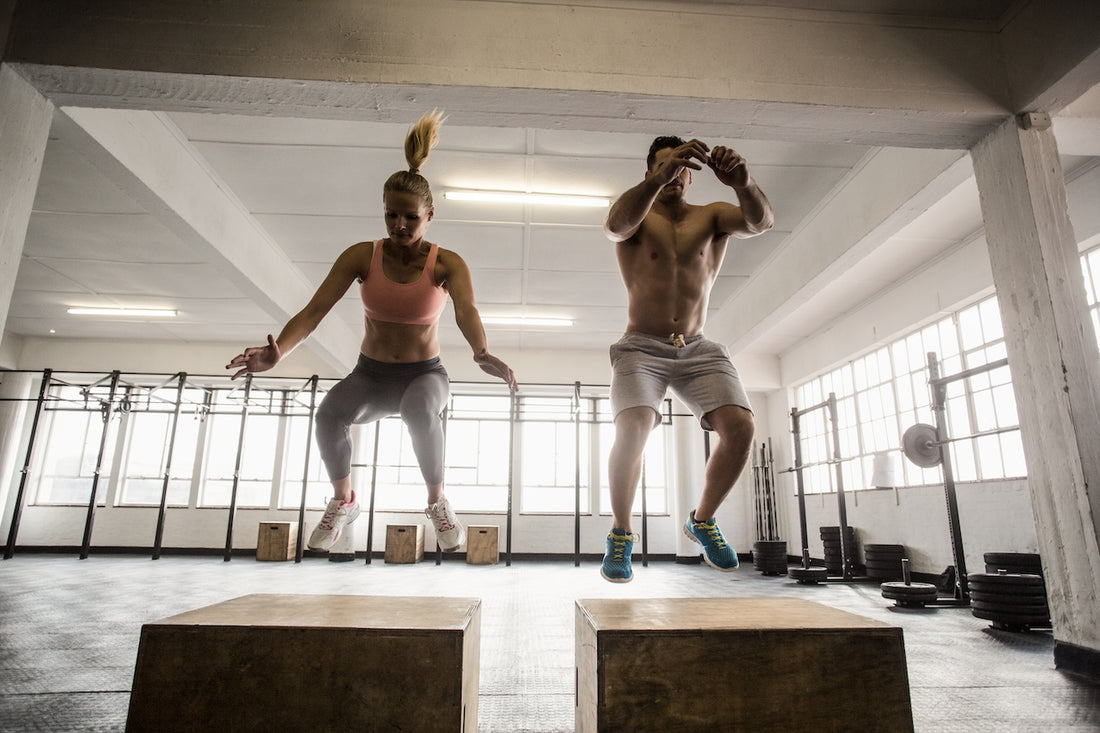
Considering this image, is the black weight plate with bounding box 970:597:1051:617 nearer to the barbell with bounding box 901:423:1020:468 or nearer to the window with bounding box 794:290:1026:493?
the window with bounding box 794:290:1026:493

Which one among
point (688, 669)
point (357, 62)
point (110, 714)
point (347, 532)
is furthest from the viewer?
point (347, 532)

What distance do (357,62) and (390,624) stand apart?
239cm

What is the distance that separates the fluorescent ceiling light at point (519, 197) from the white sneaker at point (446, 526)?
3.26m

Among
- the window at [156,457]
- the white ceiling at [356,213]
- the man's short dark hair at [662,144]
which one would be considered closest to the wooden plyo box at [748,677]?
the man's short dark hair at [662,144]

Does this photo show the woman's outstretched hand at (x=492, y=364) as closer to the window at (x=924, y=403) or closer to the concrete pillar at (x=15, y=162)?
the concrete pillar at (x=15, y=162)

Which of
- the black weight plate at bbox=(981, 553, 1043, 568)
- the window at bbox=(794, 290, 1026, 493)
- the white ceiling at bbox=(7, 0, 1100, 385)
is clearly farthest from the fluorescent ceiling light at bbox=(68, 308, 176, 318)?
the black weight plate at bbox=(981, 553, 1043, 568)

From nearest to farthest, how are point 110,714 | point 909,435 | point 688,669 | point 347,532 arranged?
point 688,669
point 110,714
point 909,435
point 347,532

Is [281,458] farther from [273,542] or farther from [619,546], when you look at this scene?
[619,546]

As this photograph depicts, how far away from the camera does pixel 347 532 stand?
27.7 ft

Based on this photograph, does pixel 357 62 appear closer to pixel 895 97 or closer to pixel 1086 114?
pixel 895 97

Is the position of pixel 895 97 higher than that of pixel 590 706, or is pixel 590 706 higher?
pixel 895 97

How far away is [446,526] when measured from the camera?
2309mm

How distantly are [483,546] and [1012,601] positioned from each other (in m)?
6.07

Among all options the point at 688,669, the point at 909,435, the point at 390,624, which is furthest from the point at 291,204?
the point at 909,435
